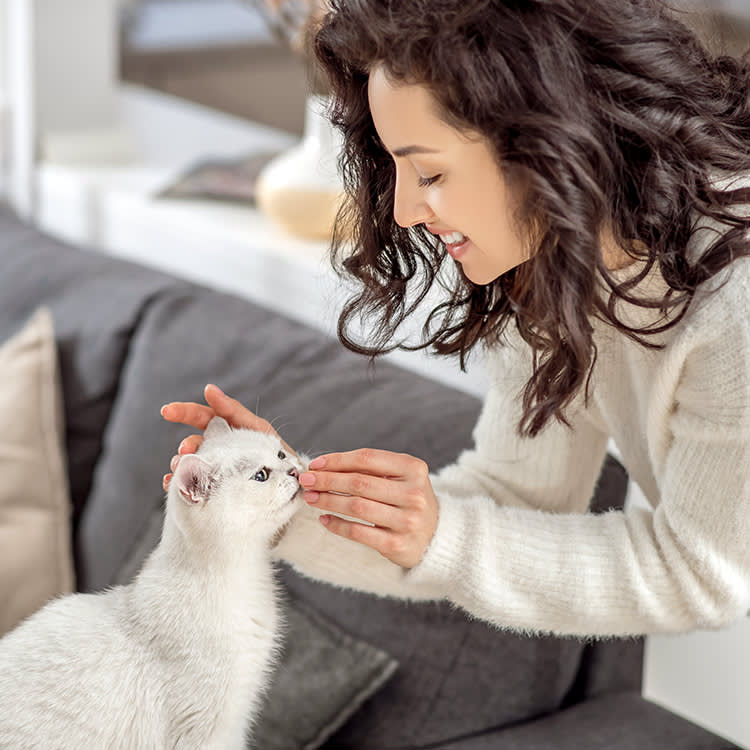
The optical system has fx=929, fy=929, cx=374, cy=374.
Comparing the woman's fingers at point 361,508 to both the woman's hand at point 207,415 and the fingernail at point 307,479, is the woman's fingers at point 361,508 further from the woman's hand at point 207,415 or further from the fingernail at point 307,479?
the woman's hand at point 207,415

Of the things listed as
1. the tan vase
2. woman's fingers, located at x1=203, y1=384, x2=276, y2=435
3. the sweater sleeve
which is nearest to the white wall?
the tan vase

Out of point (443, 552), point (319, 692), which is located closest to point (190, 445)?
point (443, 552)

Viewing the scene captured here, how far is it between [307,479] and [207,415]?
0.52 feet

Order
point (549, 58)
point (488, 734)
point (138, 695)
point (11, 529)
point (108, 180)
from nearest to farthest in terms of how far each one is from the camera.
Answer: point (549, 58) → point (138, 695) → point (488, 734) → point (11, 529) → point (108, 180)

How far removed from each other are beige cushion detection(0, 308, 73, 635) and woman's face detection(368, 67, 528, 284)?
0.81 m

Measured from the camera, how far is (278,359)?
1.35 meters

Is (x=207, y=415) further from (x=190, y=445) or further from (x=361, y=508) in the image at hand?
(x=361, y=508)

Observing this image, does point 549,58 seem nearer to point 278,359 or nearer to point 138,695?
point 138,695

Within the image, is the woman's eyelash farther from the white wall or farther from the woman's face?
the white wall

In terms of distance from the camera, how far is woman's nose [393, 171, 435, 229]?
0.77 meters

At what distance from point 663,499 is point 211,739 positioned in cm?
46

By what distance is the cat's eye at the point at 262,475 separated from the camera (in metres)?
0.85

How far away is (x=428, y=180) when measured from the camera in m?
0.75

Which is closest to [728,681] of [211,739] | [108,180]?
[211,739]
